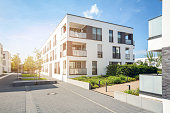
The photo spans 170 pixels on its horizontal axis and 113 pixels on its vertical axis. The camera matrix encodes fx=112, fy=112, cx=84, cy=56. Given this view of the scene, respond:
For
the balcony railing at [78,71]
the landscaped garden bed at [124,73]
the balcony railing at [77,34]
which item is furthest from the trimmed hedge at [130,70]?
the balcony railing at [77,34]

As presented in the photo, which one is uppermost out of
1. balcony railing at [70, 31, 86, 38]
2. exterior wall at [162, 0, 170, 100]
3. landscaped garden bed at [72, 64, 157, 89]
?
balcony railing at [70, 31, 86, 38]

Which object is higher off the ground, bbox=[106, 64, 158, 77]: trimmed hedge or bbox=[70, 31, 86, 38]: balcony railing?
bbox=[70, 31, 86, 38]: balcony railing

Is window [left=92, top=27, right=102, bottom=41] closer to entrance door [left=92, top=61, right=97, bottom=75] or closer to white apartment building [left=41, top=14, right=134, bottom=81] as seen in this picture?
white apartment building [left=41, top=14, right=134, bottom=81]

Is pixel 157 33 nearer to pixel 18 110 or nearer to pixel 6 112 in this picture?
pixel 18 110

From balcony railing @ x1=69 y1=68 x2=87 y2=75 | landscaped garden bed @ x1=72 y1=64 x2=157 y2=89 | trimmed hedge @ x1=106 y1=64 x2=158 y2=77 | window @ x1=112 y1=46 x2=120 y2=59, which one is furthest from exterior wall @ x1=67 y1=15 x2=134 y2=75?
trimmed hedge @ x1=106 y1=64 x2=158 y2=77

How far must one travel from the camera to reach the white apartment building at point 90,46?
715 inches

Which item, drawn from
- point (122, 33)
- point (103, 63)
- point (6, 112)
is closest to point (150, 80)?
point (6, 112)

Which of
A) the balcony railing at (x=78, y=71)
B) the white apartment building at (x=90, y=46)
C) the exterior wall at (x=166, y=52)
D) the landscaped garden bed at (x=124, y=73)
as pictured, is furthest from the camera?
the white apartment building at (x=90, y=46)

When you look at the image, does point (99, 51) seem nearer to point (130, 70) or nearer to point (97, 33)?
point (97, 33)

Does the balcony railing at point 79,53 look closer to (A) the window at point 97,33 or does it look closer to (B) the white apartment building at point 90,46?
(B) the white apartment building at point 90,46

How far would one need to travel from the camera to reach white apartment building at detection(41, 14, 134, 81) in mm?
18172

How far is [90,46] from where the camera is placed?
19.6 m

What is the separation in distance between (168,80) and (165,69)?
536 mm

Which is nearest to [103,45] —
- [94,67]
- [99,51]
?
[99,51]
